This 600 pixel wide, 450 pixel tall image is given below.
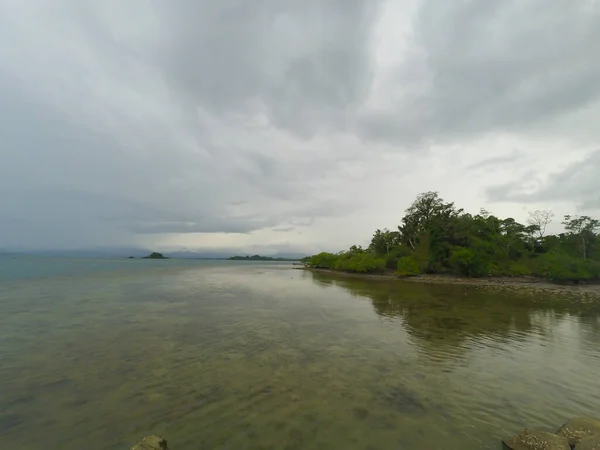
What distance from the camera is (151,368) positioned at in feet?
38.7

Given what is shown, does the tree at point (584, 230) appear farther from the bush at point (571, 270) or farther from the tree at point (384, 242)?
the tree at point (384, 242)

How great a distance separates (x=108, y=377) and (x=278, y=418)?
24.4ft

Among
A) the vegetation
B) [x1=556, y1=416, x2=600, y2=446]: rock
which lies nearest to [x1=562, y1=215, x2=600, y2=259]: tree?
the vegetation

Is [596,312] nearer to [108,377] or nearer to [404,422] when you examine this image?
[404,422]

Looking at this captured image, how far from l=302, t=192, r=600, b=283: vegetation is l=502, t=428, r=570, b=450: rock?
6579 centimetres

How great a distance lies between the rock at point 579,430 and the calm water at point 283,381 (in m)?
1.35

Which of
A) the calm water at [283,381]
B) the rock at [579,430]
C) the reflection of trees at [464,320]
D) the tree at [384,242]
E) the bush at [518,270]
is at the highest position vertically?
the tree at [384,242]

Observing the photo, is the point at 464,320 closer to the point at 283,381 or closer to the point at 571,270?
the point at 283,381

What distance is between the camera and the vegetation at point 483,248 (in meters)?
59.8

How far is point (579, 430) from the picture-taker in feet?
22.6

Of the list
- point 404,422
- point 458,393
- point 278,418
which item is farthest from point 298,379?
point 458,393

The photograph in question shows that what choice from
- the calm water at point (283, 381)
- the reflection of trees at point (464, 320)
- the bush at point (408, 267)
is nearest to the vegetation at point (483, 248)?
the bush at point (408, 267)

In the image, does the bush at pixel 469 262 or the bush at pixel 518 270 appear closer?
the bush at pixel 469 262

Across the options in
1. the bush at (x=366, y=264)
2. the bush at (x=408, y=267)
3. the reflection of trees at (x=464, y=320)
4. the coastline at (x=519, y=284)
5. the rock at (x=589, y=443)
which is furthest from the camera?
the bush at (x=366, y=264)
